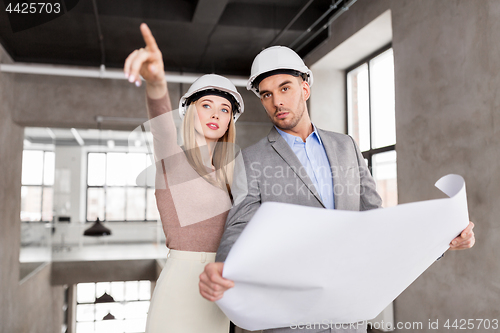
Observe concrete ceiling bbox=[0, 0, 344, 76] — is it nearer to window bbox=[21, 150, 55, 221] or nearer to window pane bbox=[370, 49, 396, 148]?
window pane bbox=[370, 49, 396, 148]

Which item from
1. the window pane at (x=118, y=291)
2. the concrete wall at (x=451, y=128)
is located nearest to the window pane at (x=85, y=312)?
the window pane at (x=118, y=291)

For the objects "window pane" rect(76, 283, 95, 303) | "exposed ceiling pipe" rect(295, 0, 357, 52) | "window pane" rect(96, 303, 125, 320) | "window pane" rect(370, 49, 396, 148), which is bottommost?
"window pane" rect(96, 303, 125, 320)

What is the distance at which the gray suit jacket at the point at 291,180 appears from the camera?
114 cm

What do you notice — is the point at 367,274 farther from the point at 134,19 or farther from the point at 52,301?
the point at 52,301

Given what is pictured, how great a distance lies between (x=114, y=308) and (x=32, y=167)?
29.6 feet

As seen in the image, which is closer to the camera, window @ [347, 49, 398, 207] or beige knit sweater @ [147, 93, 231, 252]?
beige knit sweater @ [147, 93, 231, 252]

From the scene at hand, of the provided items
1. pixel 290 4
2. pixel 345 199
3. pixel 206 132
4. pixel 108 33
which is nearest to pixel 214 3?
pixel 290 4

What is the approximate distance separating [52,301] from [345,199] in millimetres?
10382

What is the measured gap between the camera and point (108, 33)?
4727 millimetres

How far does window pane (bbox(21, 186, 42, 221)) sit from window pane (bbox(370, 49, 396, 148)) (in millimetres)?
5451

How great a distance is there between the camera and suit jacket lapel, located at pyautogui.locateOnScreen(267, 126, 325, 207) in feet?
3.84

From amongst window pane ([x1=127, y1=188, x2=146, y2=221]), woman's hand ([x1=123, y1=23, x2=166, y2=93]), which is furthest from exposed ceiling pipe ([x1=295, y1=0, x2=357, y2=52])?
window pane ([x1=127, y1=188, x2=146, y2=221])

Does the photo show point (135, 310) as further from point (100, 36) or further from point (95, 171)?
point (100, 36)

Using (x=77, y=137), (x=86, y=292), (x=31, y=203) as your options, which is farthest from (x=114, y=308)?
(x=31, y=203)
